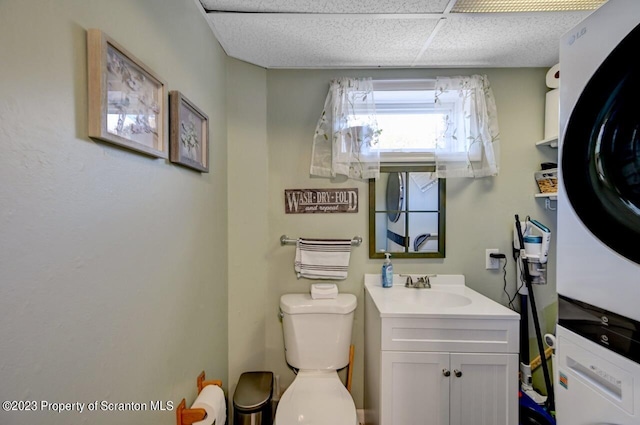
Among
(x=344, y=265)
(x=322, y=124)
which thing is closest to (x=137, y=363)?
(x=344, y=265)

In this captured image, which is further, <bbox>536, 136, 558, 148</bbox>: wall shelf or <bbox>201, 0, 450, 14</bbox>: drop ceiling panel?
<bbox>536, 136, 558, 148</bbox>: wall shelf

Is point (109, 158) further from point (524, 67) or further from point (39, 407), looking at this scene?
point (524, 67)

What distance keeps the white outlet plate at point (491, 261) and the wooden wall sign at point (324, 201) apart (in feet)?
2.87

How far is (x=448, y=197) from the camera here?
179 centimetres

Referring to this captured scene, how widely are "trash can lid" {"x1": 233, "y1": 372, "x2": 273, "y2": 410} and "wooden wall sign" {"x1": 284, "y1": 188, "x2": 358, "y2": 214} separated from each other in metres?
0.98

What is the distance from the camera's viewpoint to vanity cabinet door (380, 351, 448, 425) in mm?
1294

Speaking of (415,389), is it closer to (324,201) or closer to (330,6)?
(324,201)

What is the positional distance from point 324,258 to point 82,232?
1283mm

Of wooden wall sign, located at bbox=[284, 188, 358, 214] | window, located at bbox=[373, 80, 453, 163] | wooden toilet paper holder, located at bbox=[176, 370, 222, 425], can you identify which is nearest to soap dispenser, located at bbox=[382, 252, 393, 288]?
wooden wall sign, located at bbox=[284, 188, 358, 214]

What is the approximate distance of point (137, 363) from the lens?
81 centimetres

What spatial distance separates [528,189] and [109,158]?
2.12 meters

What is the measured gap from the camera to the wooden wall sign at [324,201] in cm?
179

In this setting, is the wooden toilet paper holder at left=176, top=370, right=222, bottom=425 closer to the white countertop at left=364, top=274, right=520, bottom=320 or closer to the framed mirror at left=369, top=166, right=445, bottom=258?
the white countertop at left=364, top=274, right=520, bottom=320

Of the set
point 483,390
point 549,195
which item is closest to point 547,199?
point 549,195
